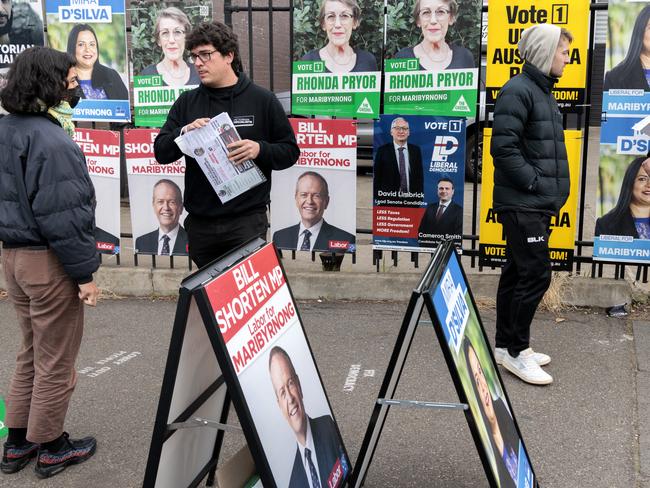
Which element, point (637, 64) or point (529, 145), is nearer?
point (529, 145)

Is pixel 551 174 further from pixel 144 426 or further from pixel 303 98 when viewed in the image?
pixel 144 426

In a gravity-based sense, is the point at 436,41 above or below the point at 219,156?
above

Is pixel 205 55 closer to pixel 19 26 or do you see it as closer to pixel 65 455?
pixel 65 455

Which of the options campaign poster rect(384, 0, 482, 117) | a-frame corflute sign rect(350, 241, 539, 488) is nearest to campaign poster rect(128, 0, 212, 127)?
campaign poster rect(384, 0, 482, 117)

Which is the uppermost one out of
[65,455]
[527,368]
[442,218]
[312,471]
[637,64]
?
[637,64]

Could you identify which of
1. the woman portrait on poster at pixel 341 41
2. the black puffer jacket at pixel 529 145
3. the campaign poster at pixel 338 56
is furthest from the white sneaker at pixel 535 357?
the woman portrait on poster at pixel 341 41

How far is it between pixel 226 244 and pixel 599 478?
2.09m

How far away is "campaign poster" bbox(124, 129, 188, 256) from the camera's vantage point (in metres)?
5.84

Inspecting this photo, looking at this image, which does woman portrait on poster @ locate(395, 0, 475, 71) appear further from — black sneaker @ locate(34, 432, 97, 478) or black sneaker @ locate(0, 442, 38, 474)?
black sneaker @ locate(0, 442, 38, 474)

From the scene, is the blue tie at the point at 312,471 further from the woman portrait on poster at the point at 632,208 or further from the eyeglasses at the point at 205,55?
the woman portrait on poster at the point at 632,208

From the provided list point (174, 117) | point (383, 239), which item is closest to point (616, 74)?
point (383, 239)

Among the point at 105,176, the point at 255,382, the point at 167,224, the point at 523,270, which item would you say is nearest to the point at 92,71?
the point at 105,176

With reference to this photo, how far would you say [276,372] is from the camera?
8.43 ft

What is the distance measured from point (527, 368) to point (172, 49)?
3524 mm
